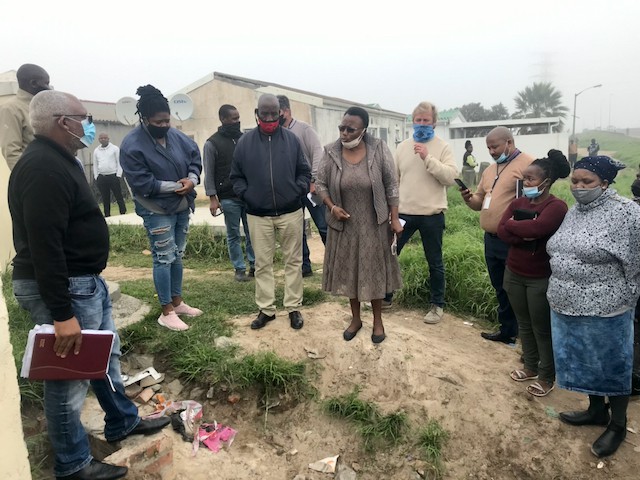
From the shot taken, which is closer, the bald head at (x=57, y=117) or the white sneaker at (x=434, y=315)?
the bald head at (x=57, y=117)

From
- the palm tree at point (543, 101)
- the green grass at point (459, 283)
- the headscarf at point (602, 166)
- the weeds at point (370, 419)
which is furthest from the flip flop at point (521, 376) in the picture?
the palm tree at point (543, 101)

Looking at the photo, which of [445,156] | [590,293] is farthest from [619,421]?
[445,156]

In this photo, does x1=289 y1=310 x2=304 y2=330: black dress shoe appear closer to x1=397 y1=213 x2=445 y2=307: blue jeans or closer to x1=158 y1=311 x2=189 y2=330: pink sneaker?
x1=158 y1=311 x2=189 y2=330: pink sneaker

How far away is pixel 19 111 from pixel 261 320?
2695 millimetres

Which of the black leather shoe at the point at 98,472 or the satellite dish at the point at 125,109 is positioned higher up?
the satellite dish at the point at 125,109

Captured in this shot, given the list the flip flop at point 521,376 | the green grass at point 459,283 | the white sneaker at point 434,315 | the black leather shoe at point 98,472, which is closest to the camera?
the black leather shoe at point 98,472

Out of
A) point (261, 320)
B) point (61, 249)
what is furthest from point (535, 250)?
point (61, 249)

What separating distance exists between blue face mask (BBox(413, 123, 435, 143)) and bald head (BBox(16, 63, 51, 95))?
321 cm

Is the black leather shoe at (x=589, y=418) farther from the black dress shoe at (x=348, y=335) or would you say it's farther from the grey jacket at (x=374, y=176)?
the grey jacket at (x=374, y=176)

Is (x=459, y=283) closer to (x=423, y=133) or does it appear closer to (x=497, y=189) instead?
(x=497, y=189)

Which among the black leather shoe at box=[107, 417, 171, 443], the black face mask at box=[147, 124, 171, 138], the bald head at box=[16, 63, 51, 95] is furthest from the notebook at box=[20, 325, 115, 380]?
the bald head at box=[16, 63, 51, 95]

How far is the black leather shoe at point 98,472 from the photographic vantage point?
2.39 meters

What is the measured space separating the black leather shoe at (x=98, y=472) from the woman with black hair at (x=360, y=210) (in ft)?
6.25

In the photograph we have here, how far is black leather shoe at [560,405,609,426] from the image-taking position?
10.2 feet
